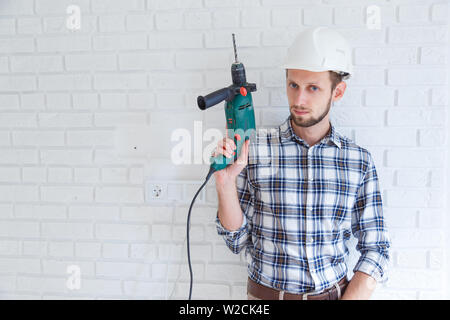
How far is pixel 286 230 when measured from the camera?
113 cm

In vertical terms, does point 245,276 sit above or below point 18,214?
below

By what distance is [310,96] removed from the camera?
1062 millimetres

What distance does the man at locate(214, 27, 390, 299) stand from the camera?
1104 millimetres

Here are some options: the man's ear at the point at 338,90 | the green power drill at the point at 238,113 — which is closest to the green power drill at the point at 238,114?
the green power drill at the point at 238,113

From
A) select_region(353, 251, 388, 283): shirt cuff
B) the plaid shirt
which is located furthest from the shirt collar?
select_region(353, 251, 388, 283): shirt cuff

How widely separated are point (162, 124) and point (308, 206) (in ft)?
2.01

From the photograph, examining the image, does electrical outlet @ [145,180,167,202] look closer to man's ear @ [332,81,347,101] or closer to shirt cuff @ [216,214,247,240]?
shirt cuff @ [216,214,247,240]

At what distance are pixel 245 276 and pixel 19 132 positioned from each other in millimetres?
1055

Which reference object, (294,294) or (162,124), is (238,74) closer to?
(162,124)

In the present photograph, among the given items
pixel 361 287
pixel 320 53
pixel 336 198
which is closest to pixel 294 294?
pixel 361 287

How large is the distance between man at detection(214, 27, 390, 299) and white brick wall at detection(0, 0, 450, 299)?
0.17 meters
